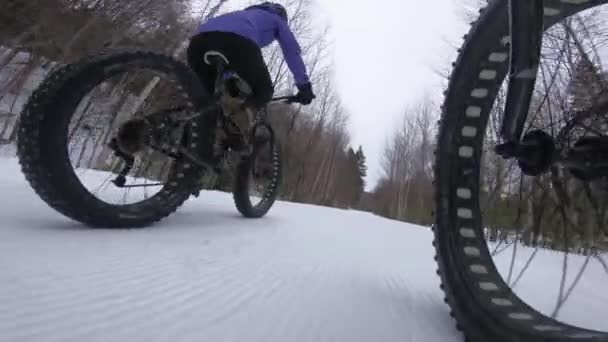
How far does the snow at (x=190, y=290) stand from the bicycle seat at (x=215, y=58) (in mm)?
816

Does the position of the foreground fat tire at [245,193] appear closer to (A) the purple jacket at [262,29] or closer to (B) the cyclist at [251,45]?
(B) the cyclist at [251,45]

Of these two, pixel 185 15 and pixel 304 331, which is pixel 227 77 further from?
pixel 185 15

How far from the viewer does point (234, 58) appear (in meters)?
1.56

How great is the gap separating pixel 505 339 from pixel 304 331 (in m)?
0.32

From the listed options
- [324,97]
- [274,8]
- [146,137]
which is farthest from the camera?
[324,97]

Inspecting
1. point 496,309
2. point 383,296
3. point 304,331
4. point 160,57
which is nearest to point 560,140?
point 496,309

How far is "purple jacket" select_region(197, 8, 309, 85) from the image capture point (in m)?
1.55

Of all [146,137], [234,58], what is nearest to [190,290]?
[146,137]

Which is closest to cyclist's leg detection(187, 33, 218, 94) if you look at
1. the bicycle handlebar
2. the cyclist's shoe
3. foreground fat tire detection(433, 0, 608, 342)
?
the bicycle handlebar

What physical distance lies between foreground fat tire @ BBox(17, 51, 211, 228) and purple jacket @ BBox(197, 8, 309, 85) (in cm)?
47

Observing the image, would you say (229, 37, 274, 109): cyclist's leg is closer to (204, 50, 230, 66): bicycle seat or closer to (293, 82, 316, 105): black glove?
(204, 50, 230, 66): bicycle seat

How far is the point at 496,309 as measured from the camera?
590 millimetres

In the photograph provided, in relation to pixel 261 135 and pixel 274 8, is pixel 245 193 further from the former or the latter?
pixel 274 8

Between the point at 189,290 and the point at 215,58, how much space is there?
4.02ft
